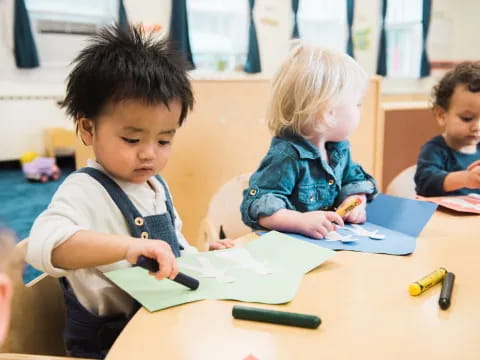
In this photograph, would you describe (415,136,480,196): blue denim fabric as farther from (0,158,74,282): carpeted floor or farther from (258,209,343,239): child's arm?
(0,158,74,282): carpeted floor

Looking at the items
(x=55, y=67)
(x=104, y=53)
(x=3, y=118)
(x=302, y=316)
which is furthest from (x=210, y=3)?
(x=302, y=316)

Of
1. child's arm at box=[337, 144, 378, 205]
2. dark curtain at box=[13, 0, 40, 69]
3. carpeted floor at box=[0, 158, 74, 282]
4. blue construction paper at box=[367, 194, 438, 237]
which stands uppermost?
dark curtain at box=[13, 0, 40, 69]

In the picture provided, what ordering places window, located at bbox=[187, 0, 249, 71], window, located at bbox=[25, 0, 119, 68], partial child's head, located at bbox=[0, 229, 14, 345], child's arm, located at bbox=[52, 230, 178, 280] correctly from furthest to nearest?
window, located at bbox=[187, 0, 249, 71], window, located at bbox=[25, 0, 119, 68], child's arm, located at bbox=[52, 230, 178, 280], partial child's head, located at bbox=[0, 229, 14, 345]

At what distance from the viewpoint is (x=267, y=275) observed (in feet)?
1.95

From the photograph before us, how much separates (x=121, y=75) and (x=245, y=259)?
1.06 feet

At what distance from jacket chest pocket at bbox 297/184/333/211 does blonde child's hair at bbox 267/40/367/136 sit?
0.39 ft

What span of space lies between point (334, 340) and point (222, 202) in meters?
0.75

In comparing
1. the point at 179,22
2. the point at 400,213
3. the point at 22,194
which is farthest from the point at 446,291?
the point at 179,22

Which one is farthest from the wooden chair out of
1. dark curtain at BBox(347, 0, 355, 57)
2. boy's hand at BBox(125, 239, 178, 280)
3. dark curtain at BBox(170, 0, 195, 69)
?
boy's hand at BBox(125, 239, 178, 280)

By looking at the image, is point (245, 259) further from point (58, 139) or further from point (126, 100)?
point (58, 139)

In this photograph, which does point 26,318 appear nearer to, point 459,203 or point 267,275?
point 267,275

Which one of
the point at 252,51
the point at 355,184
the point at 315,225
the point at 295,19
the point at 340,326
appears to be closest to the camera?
the point at 340,326

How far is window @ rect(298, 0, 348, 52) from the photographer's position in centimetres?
484

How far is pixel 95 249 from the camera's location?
545mm
